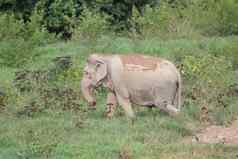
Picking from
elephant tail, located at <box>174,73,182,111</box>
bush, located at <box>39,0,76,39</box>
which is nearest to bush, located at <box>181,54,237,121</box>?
elephant tail, located at <box>174,73,182,111</box>

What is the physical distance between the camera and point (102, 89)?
41.8 feet

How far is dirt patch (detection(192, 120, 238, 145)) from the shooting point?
930cm

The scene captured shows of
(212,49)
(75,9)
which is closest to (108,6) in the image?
(75,9)

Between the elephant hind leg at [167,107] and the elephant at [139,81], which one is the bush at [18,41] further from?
the elephant hind leg at [167,107]

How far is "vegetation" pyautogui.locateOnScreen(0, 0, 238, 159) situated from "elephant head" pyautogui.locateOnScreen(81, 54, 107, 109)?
0.80ft

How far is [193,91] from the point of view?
1153 centimetres

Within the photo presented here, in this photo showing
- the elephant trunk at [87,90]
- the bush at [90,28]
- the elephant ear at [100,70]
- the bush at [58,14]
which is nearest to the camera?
the elephant ear at [100,70]

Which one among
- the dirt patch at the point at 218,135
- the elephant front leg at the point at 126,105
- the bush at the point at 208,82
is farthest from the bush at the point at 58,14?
the dirt patch at the point at 218,135

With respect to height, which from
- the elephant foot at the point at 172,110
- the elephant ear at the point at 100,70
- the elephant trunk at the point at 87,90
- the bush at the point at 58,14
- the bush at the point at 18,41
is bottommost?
the bush at the point at 58,14

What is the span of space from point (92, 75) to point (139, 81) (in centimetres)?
Answer: 65

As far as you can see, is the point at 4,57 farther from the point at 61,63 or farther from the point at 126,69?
the point at 126,69

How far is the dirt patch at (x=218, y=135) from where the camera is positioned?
30.5ft

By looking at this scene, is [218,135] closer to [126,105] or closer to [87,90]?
[126,105]

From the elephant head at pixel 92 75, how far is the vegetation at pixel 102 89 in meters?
A: 0.24
